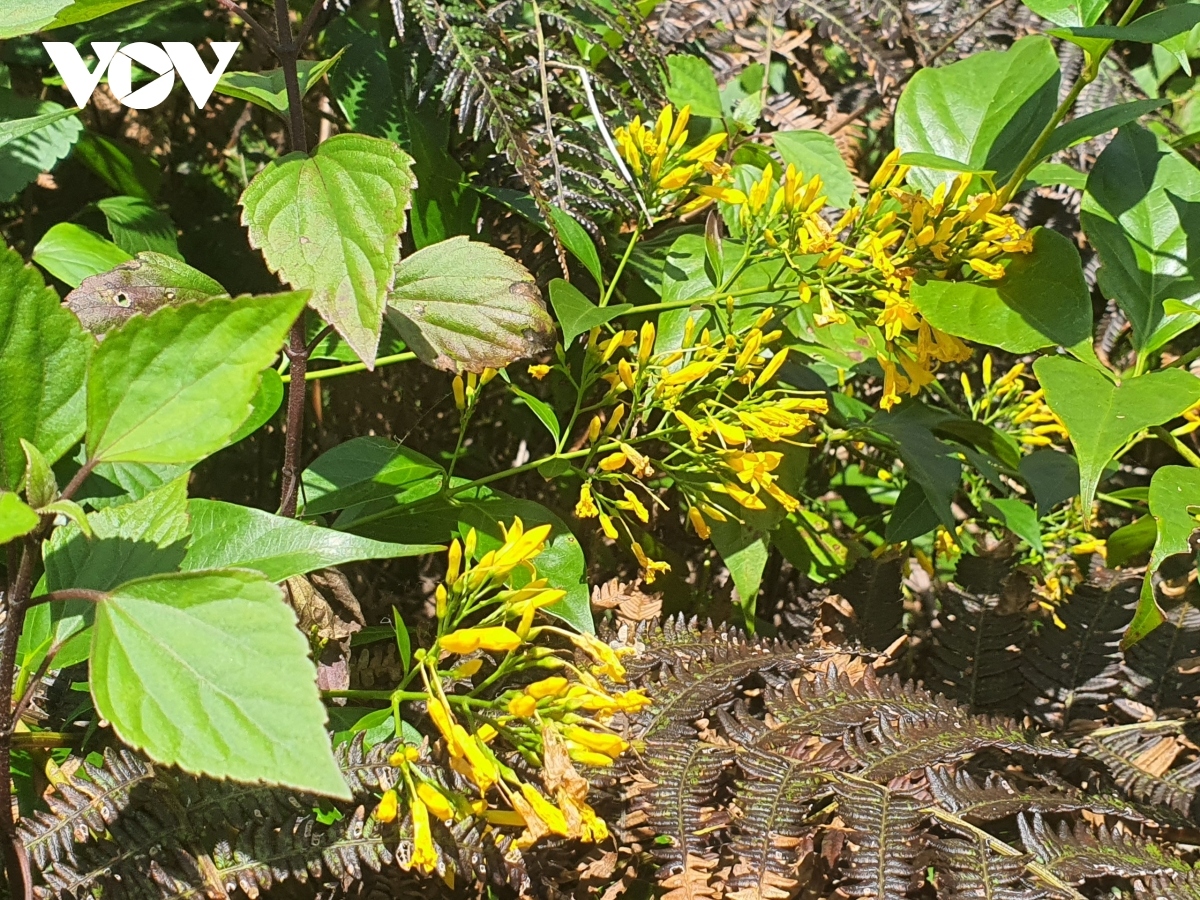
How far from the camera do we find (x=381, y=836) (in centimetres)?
75

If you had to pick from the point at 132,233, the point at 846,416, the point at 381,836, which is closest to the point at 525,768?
the point at 381,836

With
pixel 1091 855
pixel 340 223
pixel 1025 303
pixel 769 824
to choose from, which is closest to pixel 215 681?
pixel 340 223

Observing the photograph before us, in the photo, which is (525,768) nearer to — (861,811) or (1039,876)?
(861,811)

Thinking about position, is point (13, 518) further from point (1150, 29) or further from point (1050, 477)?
point (1050, 477)

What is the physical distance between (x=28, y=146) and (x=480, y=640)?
0.82 meters

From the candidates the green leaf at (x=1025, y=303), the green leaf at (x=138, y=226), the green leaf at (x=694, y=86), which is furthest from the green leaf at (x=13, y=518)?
the green leaf at (x=694, y=86)

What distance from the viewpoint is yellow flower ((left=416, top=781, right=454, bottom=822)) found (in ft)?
2.27

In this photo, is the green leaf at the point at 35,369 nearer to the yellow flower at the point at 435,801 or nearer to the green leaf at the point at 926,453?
the yellow flower at the point at 435,801

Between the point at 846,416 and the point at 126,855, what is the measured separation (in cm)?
92

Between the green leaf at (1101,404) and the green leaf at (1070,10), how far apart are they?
1.05 ft

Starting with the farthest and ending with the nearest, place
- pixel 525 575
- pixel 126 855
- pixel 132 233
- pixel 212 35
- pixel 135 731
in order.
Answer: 1. pixel 212 35
2. pixel 132 233
3. pixel 525 575
4. pixel 126 855
5. pixel 135 731

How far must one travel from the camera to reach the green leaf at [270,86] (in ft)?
2.71

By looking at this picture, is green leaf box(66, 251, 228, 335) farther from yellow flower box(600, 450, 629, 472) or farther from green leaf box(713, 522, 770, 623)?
green leaf box(713, 522, 770, 623)

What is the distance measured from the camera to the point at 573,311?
97 centimetres
